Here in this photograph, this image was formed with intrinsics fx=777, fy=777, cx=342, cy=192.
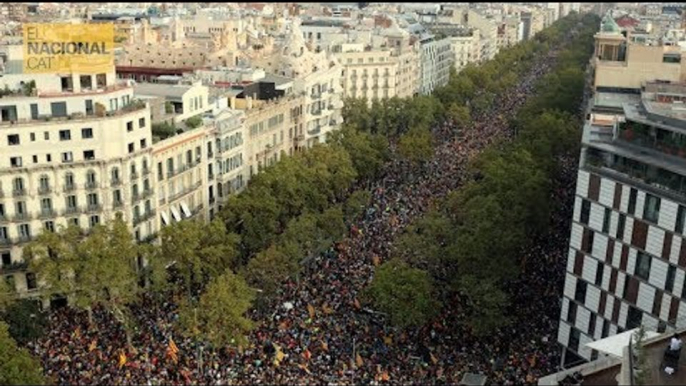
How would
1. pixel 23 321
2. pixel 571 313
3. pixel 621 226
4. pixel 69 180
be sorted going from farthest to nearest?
pixel 69 180 < pixel 571 313 < pixel 23 321 < pixel 621 226

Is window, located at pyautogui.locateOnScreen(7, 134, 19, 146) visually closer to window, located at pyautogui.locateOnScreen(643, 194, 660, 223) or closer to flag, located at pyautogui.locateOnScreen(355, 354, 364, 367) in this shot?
flag, located at pyautogui.locateOnScreen(355, 354, 364, 367)

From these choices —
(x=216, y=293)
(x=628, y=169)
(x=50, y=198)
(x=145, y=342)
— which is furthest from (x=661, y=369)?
(x=50, y=198)

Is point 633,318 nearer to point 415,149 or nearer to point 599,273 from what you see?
point 599,273

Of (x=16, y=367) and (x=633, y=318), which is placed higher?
(x=16, y=367)

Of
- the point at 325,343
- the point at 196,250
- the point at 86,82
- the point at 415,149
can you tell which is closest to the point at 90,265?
the point at 196,250

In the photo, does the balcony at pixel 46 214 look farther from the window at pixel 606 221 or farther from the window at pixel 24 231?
the window at pixel 606 221
